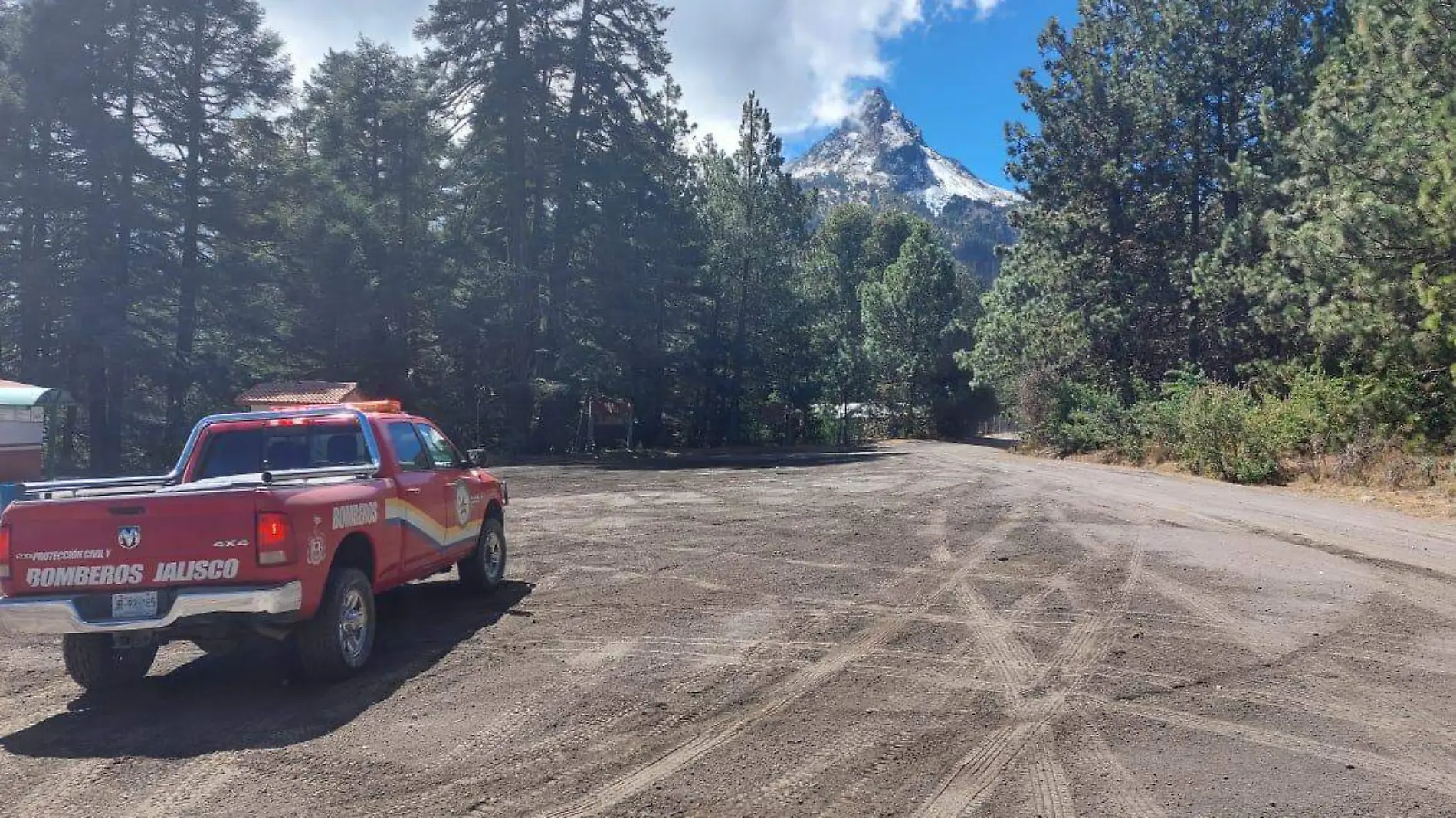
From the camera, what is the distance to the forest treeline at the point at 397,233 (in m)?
29.2

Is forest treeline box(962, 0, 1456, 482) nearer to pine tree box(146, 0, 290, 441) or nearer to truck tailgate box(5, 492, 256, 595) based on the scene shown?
truck tailgate box(5, 492, 256, 595)

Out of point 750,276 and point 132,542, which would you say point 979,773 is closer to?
point 132,542

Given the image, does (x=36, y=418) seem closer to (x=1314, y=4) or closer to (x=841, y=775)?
(x=841, y=775)

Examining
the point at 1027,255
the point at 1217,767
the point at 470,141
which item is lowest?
the point at 1217,767

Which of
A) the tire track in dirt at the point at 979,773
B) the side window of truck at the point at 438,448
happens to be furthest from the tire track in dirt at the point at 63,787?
the tire track in dirt at the point at 979,773

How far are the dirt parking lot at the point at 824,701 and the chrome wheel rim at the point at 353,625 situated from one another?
245 mm

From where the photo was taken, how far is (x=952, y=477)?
23.2 meters

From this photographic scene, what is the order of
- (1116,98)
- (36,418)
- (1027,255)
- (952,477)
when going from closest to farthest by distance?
(36,418) < (952,477) < (1116,98) < (1027,255)

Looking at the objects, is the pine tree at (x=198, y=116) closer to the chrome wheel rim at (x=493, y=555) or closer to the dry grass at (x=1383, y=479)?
the chrome wheel rim at (x=493, y=555)

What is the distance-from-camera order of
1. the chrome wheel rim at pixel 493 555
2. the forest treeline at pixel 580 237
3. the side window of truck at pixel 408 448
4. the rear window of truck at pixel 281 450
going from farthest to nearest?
the forest treeline at pixel 580 237 < the chrome wheel rim at pixel 493 555 < the side window of truck at pixel 408 448 < the rear window of truck at pixel 281 450

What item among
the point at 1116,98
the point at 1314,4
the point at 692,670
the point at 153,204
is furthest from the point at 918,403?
the point at 692,670

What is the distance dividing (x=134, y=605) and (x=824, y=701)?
4.22 metres

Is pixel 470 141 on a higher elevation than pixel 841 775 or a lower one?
higher

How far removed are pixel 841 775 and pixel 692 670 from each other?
1984 mm
